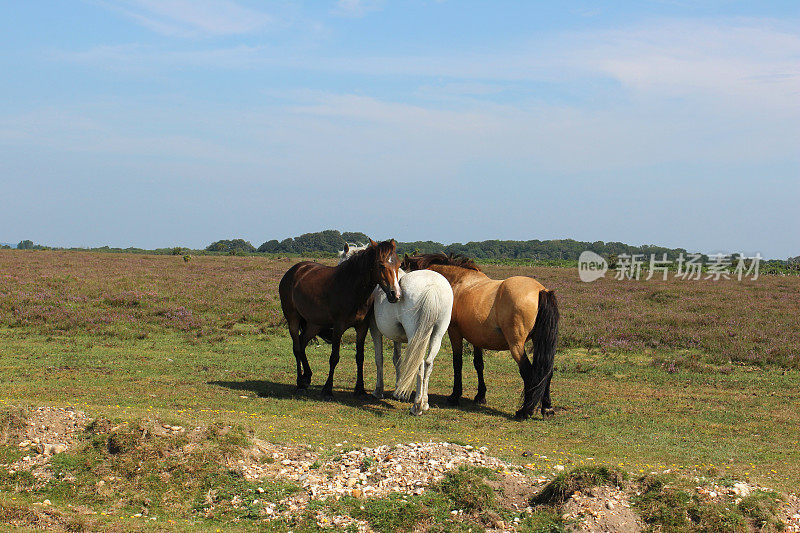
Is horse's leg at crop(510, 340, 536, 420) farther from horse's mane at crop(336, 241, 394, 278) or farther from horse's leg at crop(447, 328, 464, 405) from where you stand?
horse's mane at crop(336, 241, 394, 278)

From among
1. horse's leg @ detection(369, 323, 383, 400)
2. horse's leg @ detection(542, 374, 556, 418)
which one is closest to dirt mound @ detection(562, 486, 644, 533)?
horse's leg @ detection(542, 374, 556, 418)

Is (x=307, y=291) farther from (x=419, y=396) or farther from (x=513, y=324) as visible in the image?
(x=513, y=324)

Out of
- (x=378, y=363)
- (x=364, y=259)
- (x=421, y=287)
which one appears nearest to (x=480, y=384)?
(x=378, y=363)

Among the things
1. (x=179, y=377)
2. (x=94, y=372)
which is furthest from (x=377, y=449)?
(x=94, y=372)

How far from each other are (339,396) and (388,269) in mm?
2828

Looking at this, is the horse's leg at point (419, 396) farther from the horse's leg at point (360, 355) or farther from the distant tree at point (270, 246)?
the distant tree at point (270, 246)

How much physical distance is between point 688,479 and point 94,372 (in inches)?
442

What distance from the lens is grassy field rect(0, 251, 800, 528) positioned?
896 cm

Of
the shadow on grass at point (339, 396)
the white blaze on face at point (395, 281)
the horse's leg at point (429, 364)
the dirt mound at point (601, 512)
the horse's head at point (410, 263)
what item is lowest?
the shadow on grass at point (339, 396)

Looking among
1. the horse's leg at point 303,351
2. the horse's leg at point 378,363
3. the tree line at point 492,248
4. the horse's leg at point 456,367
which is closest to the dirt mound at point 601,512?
the horse's leg at point 456,367

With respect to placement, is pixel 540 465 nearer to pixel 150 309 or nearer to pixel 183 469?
pixel 183 469

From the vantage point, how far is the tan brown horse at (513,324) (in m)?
10.4

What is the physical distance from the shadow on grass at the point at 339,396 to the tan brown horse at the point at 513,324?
1.01 feet

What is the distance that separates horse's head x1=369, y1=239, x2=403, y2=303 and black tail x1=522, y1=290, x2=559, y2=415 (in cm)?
228
